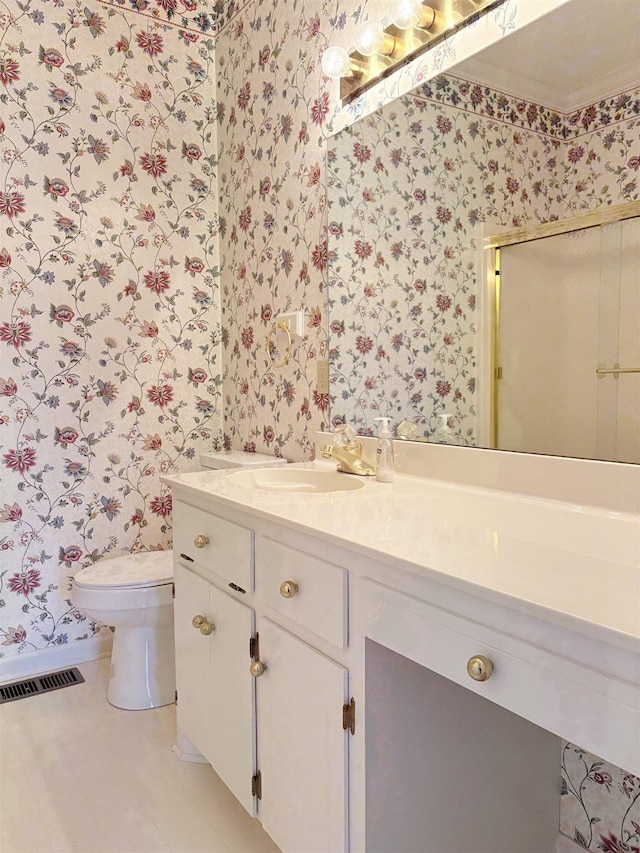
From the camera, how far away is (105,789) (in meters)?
1.65

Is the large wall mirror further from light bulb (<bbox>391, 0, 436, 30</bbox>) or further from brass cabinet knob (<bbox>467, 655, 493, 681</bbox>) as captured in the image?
brass cabinet knob (<bbox>467, 655, 493, 681</bbox>)

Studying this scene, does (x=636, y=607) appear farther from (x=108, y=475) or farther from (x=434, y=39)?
(x=108, y=475)

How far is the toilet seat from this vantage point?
6.59 ft

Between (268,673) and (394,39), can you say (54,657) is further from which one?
(394,39)

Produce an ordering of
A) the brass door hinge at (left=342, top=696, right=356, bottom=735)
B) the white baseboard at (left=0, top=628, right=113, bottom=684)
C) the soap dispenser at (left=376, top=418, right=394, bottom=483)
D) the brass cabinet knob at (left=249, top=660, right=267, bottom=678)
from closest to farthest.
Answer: the brass door hinge at (left=342, top=696, right=356, bottom=735)
the brass cabinet knob at (left=249, top=660, right=267, bottom=678)
the soap dispenser at (left=376, top=418, right=394, bottom=483)
the white baseboard at (left=0, top=628, right=113, bottom=684)

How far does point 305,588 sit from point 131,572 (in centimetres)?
116

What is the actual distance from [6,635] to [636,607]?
225cm

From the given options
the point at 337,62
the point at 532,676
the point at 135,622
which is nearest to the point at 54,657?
the point at 135,622

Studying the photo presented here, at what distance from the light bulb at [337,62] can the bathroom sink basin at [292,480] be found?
1127mm

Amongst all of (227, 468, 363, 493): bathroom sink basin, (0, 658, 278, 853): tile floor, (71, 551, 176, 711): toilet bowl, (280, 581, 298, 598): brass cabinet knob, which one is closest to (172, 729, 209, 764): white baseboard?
(0, 658, 278, 853): tile floor

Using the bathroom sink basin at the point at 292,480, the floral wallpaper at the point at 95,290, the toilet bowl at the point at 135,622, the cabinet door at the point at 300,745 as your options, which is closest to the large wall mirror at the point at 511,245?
the bathroom sink basin at the point at 292,480

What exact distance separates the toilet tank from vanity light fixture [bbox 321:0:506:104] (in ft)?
3.81

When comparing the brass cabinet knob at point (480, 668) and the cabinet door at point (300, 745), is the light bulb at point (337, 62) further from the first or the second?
the brass cabinet knob at point (480, 668)

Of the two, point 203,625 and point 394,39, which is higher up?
point 394,39
